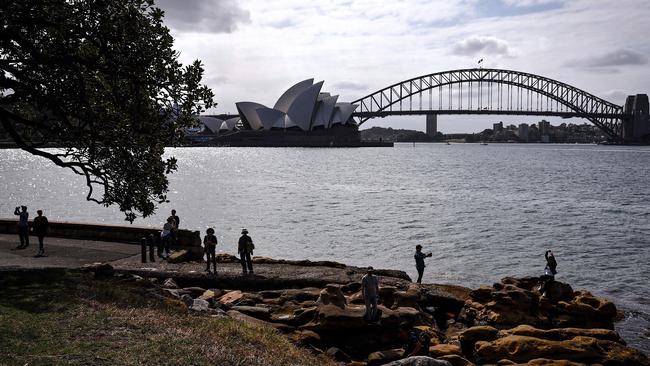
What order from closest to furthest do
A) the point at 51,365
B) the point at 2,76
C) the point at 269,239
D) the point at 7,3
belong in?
the point at 51,365
the point at 7,3
the point at 2,76
the point at 269,239

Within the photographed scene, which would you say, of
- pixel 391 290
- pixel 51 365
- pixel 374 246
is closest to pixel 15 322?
pixel 51 365

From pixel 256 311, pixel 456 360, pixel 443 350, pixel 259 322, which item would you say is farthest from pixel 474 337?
pixel 256 311

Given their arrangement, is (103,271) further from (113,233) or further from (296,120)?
(296,120)

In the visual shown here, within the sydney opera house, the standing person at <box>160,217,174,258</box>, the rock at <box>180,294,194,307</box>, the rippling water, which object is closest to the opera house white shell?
the sydney opera house

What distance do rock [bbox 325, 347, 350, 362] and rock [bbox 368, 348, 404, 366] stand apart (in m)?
0.51

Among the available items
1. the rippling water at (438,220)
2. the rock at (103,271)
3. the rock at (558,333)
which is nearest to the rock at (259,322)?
the rock at (103,271)

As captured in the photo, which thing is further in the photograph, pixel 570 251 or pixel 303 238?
pixel 303 238

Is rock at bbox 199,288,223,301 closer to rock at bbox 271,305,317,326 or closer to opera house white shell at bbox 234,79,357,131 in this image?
rock at bbox 271,305,317,326

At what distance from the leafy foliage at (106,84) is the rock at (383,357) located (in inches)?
277

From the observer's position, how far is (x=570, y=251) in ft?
107

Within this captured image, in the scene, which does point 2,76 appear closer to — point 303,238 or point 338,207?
point 303,238

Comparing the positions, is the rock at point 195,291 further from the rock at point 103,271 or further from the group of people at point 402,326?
the group of people at point 402,326

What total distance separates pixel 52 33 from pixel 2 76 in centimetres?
158

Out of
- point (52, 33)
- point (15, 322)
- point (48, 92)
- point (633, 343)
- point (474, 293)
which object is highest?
point (52, 33)
